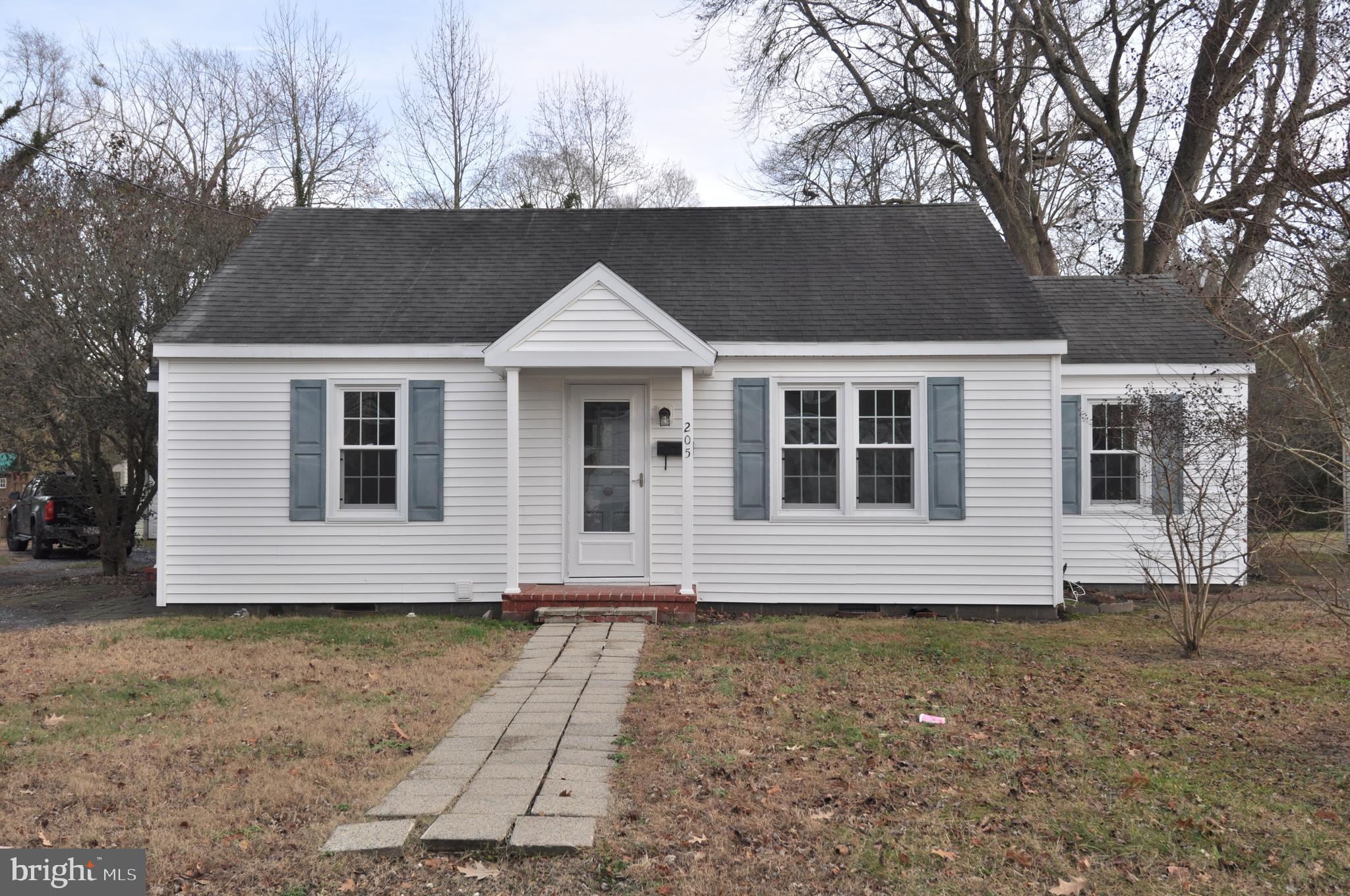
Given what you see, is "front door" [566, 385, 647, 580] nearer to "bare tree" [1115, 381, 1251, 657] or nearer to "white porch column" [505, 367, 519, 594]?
"white porch column" [505, 367, 519, 594]

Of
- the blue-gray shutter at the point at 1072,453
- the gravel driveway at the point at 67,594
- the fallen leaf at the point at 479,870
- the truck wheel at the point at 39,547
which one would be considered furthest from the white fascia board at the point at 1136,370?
the truck wheel at the point at 39,547

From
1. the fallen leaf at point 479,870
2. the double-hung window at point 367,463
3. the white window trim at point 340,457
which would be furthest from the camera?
the double-hung window at point 367,463

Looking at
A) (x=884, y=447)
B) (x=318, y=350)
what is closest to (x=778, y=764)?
(x=884, y=447)

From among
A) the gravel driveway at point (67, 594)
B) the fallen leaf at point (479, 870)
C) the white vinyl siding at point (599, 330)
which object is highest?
the white vinyl siding at point (599, 330)

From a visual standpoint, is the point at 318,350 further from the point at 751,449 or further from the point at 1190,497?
the point at 1190,497

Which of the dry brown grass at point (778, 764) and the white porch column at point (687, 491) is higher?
the white porch column at point (687, 491)

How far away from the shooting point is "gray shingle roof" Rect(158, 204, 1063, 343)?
10.6 metres

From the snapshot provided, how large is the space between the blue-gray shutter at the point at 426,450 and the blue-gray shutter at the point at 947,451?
521 centimetres

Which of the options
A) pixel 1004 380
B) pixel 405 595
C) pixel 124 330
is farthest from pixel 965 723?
pixel 124 330

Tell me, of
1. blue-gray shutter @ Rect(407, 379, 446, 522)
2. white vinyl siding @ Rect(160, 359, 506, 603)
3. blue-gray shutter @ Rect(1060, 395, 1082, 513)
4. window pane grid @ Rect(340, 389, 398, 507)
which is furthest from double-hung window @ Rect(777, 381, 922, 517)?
window pane grid @ Rect(340, 389, 398, 507)

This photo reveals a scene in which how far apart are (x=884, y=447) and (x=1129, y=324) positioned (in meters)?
4.53

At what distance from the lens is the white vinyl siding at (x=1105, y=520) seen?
11.9 meters

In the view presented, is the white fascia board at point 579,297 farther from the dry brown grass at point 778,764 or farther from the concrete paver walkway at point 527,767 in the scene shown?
the concrete paver walkway at point 527,767

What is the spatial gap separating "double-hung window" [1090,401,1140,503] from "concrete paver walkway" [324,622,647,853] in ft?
23.4
